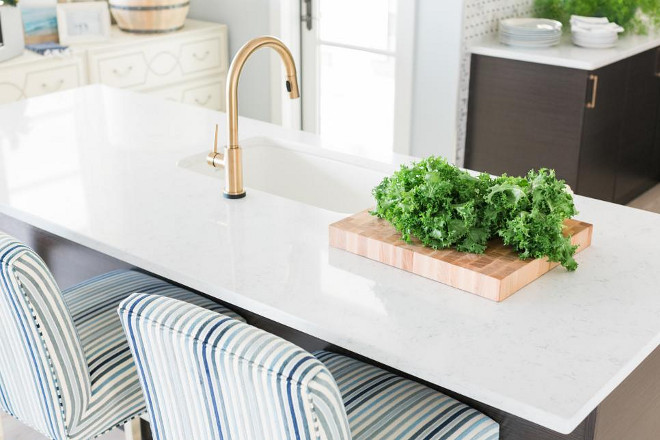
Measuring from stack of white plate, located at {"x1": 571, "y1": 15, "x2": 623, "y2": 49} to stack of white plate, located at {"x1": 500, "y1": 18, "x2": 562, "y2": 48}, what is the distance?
86 mm

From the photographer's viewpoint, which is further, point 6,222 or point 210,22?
point 210,22

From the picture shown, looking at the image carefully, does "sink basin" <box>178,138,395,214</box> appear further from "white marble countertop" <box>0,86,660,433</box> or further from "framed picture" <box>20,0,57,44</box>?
"framed picture" <box>20,0,57,44</box>

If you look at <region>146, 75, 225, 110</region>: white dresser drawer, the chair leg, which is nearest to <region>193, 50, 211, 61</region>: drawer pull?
<region>146, 75, 225, 110</region>: white dresser drawer

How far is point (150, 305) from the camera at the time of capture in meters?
1.44

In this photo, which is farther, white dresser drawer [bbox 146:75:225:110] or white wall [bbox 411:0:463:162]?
white dresser drawer [bbox 146:75:225:110]

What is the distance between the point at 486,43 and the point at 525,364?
3137mm

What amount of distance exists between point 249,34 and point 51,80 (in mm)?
1223

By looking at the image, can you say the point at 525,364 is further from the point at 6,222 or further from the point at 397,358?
the point at 6,222

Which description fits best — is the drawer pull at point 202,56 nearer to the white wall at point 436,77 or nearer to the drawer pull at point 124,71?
the drawer pull at point 124,71

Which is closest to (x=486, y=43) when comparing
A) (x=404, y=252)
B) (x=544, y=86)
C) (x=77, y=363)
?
(x=544, y=86)

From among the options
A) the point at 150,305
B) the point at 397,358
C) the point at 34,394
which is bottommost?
the point at 34,394

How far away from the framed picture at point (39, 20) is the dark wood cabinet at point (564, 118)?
2.26 m

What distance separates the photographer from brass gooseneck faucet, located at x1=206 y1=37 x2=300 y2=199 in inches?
83.4

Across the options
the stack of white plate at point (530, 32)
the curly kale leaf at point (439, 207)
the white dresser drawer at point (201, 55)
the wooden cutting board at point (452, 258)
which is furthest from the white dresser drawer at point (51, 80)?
the curly kale leaf at point (439, 207)
